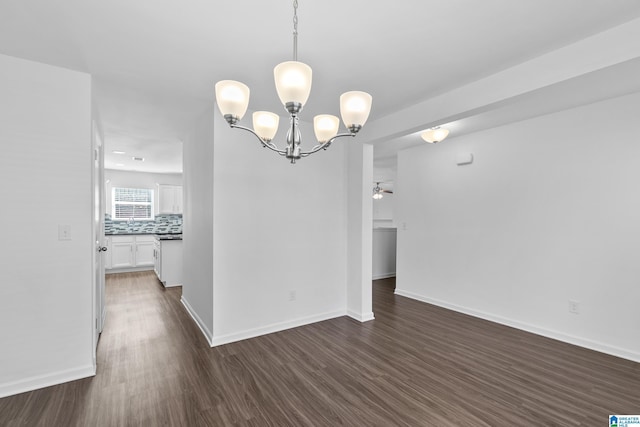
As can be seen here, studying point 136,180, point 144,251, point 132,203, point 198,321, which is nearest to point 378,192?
point 198,321

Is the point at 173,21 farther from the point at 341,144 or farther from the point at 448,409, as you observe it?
the point at 448,409

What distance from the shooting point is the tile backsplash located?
7328 mm

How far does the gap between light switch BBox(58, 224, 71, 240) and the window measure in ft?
19.4

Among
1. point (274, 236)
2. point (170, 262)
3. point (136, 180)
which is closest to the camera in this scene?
point (274, 236)

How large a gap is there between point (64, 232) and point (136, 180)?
602cm

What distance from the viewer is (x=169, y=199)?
778cm

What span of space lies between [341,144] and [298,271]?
182cm

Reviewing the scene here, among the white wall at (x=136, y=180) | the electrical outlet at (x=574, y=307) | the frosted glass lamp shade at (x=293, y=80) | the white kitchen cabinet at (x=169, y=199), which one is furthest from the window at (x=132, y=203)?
the electrical outlet at (x=574, y=307)

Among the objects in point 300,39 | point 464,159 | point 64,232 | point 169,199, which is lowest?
point 64,232

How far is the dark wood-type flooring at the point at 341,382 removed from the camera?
6.53 ft

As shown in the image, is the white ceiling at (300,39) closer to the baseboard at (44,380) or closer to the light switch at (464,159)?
the light switch at (464,159)

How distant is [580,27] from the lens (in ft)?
5.98

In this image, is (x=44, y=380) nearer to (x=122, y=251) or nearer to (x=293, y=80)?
(x=293, y=80)

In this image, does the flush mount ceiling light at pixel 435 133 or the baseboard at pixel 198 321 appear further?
the flush mount ceiling light at pixel 435 133
